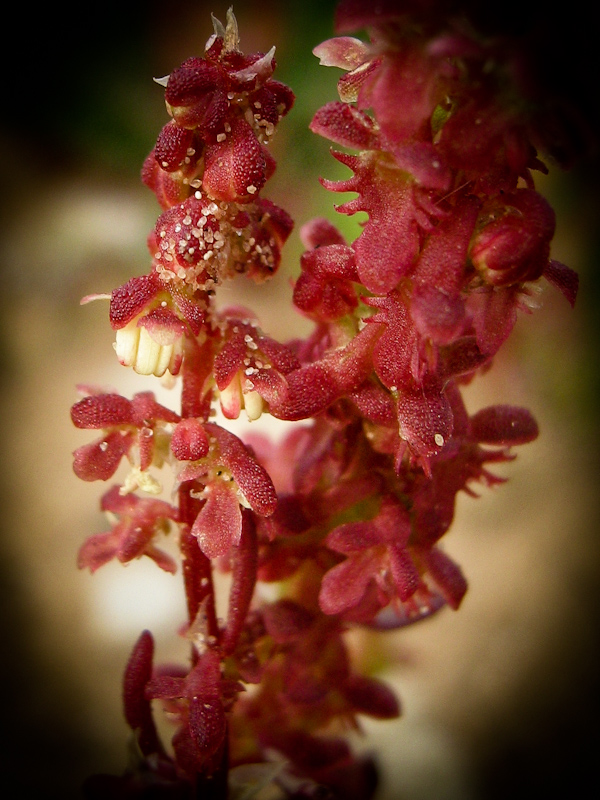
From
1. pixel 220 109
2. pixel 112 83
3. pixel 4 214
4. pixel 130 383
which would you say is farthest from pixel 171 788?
pixel 112 83

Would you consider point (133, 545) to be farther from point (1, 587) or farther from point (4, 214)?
point (4, 214)

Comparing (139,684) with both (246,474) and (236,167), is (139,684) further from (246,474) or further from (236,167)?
(236,167)

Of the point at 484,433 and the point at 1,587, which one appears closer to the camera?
the point at 484,433

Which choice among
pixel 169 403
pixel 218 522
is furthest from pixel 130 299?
pixel 169 403

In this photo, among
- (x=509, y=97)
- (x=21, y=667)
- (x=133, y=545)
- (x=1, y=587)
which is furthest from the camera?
(x=1, y=587)

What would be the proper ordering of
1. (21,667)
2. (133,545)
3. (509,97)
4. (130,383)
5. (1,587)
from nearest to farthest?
(509,97) → (133,545) → (21,667) → (1,587) → (130,383)

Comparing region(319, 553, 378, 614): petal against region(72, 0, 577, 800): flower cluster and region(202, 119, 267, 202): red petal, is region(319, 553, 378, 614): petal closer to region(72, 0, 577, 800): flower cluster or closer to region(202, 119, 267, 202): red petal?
region(72, 0, 577, 800): flower cluster

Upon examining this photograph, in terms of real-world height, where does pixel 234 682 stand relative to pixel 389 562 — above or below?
below
